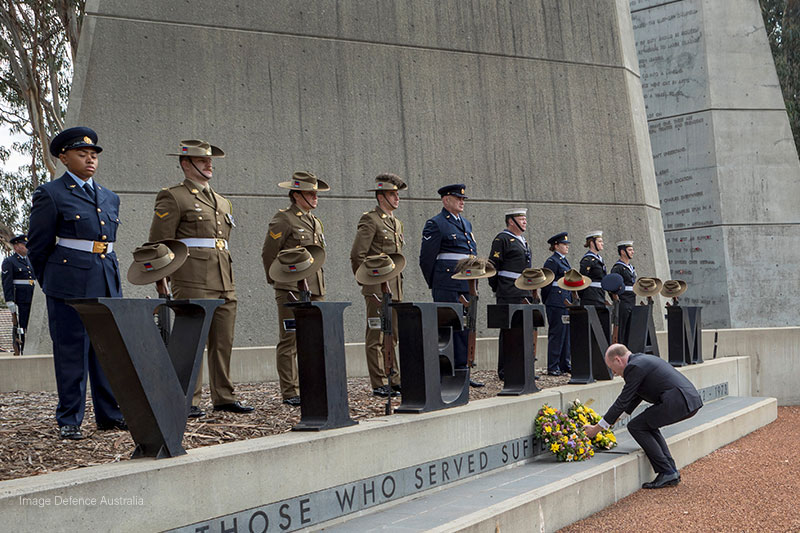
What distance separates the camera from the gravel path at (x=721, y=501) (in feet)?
17.5

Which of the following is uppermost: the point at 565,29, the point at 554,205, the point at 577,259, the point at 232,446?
the point at 565,29

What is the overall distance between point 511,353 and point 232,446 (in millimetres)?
3296

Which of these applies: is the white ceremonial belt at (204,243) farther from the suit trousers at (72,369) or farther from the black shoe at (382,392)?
the black shoe at (382,392)

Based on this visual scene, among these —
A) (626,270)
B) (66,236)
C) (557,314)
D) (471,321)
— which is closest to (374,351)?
(471,321)

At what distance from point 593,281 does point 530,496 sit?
5742 millimetres

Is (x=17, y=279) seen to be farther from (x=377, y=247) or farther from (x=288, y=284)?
(x=288, y=284)

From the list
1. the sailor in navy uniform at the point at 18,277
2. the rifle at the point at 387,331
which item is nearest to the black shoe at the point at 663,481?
the rifle at the point at 387,331

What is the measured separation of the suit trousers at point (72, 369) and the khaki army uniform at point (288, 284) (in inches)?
57.0

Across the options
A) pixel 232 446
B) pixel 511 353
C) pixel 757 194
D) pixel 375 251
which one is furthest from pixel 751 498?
pixel 757 194

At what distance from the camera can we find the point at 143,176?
9047 mm

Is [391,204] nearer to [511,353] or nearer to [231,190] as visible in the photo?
[511,353]

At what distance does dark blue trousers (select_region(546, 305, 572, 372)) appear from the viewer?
9.30 meters

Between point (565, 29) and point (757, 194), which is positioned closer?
point (565, 29)

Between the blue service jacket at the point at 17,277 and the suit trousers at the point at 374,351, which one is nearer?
the suit trousers at the point at 374,351
